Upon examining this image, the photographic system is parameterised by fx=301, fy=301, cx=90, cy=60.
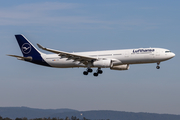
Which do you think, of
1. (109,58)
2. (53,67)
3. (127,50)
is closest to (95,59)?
(109,58)

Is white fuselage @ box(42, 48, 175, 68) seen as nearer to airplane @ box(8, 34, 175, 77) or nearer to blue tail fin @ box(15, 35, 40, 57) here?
airplane @ box(8, 34, 175, 77)

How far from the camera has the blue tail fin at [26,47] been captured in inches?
2542

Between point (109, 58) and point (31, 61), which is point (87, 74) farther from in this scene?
point (31, 61)

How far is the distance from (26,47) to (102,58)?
18.3m

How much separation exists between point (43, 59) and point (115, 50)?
15564 millimetres

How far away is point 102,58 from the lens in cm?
5750

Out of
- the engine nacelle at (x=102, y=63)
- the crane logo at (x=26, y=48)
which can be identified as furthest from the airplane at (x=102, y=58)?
the crane logo at (x=26, y=48)

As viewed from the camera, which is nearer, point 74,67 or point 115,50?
point 115,50

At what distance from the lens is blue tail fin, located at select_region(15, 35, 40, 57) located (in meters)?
64.6

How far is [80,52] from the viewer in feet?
201

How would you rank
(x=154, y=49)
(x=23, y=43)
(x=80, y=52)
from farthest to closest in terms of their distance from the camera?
(x=23, y=43), (x=80, y=52), (x=154, y=49)

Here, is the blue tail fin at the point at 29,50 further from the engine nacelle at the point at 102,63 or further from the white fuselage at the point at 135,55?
the engine nacelle at the point at 102,63

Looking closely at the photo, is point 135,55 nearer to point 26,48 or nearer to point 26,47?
point 26,48

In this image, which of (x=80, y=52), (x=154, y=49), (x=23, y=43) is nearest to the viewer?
(x=154, y=49)
